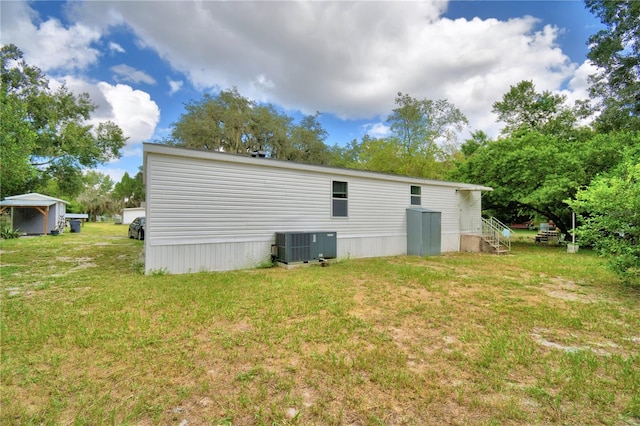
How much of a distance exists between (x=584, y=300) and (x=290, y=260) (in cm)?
623

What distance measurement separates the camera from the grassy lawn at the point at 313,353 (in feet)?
6.77

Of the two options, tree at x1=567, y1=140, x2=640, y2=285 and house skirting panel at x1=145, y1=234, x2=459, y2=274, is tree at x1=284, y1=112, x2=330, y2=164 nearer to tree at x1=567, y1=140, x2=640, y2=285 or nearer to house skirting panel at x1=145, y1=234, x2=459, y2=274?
house skirting panel at x1=145, y1=234, x2=459, y2=274

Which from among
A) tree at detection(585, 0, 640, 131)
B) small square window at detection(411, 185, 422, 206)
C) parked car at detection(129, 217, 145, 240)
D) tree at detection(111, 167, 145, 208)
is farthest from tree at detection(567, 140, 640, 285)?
tree at detection(111, 167, 145, 208)

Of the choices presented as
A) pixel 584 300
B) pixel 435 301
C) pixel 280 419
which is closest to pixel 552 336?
pixel 435 301

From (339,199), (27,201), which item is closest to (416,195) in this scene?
(339,199)

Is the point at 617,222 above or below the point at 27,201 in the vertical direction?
below

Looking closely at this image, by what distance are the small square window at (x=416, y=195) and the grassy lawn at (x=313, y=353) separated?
609cm

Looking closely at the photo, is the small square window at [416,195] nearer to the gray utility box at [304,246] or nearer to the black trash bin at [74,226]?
the gray utility box at [304,246]

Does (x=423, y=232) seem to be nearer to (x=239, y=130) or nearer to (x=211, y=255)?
(x=211, y=255)

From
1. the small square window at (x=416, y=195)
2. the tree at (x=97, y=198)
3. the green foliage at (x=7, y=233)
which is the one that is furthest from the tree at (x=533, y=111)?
the tree at (x=97, y=198)

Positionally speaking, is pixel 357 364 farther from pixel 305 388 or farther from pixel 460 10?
pixel 460 10

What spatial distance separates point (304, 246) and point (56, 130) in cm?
1866

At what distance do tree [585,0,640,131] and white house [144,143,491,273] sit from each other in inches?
491

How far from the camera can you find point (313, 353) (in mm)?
2924
